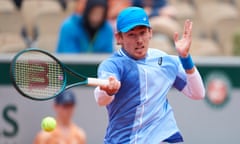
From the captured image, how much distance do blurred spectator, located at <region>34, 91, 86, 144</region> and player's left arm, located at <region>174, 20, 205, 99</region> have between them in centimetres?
250

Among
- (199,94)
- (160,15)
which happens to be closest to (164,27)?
(160,15)

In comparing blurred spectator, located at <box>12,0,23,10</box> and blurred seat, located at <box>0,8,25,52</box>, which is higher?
blurred spectator, located at <box>12,0,23,10</box>

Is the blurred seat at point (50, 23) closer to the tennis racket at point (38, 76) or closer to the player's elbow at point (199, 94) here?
the tennis racket at point (38, 76)

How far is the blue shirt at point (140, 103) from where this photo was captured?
16.4 feet

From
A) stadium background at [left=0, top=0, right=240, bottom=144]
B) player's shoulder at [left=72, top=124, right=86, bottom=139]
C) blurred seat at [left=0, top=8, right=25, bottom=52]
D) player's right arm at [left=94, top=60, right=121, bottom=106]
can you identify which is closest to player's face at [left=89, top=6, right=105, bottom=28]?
stadium background at [left=0, top=0, right=240, bottom=144]

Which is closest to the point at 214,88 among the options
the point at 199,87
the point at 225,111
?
the point at 225,111

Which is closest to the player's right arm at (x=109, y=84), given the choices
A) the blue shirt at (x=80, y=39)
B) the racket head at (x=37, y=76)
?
the racket head at (x=37, y=76)

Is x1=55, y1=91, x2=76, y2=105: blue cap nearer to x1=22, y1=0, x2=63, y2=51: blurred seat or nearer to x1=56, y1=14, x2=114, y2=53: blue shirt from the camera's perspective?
x1=56, y1=14, x2=114, y2=53: blue shirt

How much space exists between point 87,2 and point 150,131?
3258mm

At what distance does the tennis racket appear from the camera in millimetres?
4941

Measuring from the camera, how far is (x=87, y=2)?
8102 millimetres

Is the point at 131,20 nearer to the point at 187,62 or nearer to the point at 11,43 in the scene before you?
the point at 187,62

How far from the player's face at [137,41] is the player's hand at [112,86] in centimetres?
31

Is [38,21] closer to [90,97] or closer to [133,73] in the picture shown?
[90,97]
